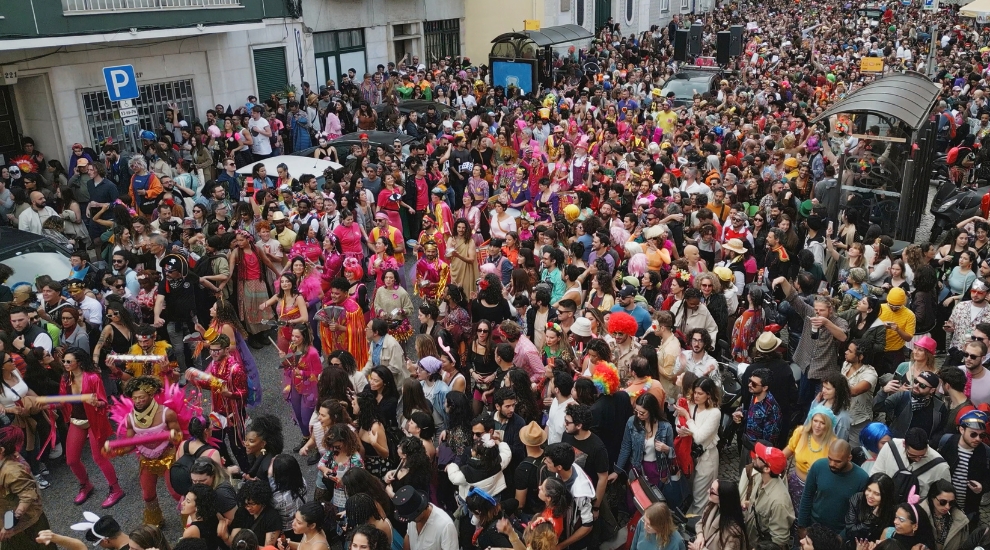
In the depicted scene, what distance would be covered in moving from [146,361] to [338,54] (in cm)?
1774

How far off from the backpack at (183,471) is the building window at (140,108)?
37.4 feet

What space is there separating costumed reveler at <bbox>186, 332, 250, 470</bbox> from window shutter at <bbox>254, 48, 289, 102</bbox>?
1467cm

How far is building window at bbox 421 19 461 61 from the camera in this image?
91.8ft

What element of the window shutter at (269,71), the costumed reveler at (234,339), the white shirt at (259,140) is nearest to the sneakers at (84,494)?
the costumed reveler at (234,339)

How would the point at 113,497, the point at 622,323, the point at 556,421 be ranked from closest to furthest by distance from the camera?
the point at 556,421
the point at 622,323
the point at 113,497

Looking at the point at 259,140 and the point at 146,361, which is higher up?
the point at 259,140

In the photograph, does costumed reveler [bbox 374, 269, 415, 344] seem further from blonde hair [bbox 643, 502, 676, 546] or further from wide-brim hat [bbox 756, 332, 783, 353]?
blonde hair [bbox 643, 502, 676, 546]

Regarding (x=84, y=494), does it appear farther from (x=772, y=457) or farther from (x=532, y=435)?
(x=772, y=457)

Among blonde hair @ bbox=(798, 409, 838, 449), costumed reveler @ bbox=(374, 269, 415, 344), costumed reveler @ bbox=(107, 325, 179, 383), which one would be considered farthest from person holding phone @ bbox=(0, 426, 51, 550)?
blonde hair @ bbox=(798, 409, 838, 449)

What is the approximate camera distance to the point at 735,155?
45.4 feet

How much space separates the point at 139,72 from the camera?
1730cm

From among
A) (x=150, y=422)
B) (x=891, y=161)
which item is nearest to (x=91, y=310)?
(x=150, y=422)

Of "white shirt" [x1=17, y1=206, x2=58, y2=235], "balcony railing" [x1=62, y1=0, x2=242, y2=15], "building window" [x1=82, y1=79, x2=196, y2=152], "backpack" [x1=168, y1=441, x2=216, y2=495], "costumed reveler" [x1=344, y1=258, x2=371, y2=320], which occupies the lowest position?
"backpack" [x1=168, y1=441, x2=216, y2=495]

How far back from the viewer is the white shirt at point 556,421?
611cm
